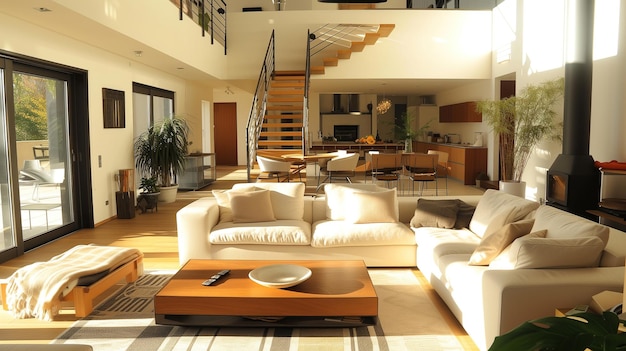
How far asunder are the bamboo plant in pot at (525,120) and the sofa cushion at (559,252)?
18.4 feet

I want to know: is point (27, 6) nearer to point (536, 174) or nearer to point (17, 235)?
point (17, 235)

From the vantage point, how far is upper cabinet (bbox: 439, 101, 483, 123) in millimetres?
11680

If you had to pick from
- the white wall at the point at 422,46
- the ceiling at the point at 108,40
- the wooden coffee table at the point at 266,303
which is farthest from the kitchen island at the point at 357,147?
the wooden coffee table at the point at 266,303

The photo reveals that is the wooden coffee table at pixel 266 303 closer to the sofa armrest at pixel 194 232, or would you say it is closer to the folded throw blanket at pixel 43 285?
the folded throw blanket at pixel 43 285

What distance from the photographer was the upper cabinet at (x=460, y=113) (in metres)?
11.7

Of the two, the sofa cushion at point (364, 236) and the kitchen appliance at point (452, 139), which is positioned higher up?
the kitchen appliance at point (452, 139)

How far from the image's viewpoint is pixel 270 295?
10.9ft

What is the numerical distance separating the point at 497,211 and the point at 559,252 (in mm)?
1456

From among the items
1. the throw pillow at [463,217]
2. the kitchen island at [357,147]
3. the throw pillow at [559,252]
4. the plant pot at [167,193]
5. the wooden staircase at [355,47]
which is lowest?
the plant pot at [167,193]

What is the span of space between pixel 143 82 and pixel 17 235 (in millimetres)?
4188

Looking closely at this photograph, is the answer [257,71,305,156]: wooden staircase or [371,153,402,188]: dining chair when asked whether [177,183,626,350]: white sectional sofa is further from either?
[257,71,305,156]: wooden staircase

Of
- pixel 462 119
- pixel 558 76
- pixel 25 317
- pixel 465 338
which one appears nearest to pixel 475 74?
pixel 462 119

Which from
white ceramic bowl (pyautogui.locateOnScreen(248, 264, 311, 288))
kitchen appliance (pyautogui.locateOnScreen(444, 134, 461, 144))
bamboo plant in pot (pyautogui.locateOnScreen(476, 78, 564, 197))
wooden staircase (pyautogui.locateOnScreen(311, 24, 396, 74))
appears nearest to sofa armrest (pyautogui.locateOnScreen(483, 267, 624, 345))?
white ceramic bowl (pyautogui.locateOnScreen(248, 264, 311, 288))

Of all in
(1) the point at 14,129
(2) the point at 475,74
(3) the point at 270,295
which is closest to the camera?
(3) the point at 270,295
